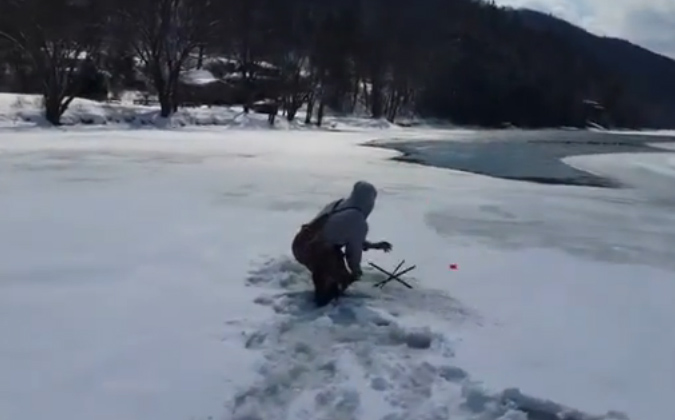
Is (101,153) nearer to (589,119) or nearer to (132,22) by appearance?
(132,22)

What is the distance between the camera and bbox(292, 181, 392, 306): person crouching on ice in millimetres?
5832

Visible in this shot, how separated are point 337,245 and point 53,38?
107ft

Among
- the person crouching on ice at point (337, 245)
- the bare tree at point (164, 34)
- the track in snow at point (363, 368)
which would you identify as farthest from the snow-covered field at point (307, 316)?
the bare tree at point (164, 34)

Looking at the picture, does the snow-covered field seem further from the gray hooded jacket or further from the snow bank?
the snow bank

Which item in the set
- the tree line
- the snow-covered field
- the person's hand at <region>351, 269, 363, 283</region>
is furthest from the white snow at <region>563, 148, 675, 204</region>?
the tree line

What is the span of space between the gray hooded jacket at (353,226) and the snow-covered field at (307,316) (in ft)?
1.18

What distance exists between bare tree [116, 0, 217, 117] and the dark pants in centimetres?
3412

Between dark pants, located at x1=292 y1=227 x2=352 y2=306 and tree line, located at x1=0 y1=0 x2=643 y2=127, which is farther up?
tree line, located at x1=0 y1=0 x2=643 y2=127

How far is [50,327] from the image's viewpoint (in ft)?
15.9

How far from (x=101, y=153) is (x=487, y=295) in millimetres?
15148

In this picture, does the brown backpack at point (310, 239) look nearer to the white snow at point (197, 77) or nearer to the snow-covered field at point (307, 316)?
the snow-covered field at point (307, 316)

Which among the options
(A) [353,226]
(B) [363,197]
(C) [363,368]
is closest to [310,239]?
(A) [353,226]

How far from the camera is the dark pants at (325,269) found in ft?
→ 19.0

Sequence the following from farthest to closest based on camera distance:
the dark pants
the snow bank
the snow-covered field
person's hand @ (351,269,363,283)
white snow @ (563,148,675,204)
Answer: the snow bank < white snow @ (563,148,675,204) < person's hand @ (351,269,363,283) < the dark pants < the snow-covered field
